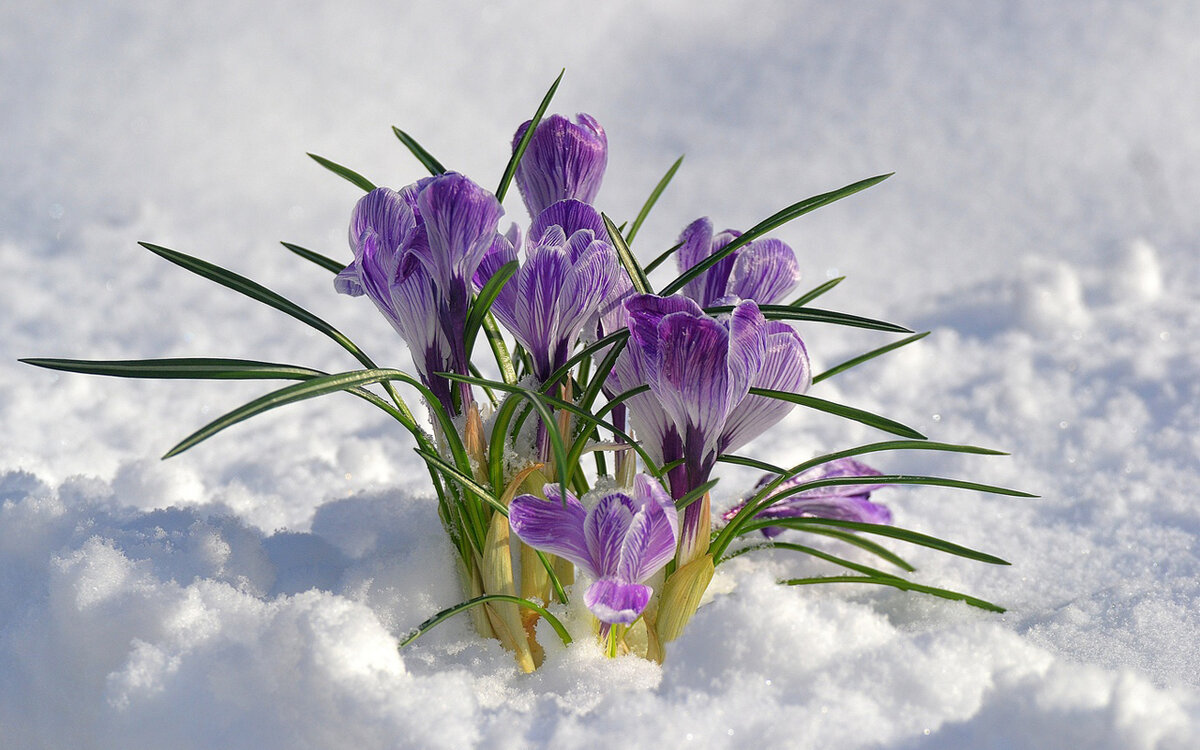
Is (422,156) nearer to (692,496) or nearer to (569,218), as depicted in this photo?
(569,218)

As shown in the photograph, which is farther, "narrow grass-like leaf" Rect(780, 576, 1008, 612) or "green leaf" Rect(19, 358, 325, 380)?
"narrow grass-like leaf" Rect(780, 576, 1008, 612)

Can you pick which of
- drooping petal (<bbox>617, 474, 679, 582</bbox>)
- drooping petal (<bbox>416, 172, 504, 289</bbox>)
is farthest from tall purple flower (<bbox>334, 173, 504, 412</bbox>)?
drooping petal (<bbox>617, 474, 679, 582</bbox>)

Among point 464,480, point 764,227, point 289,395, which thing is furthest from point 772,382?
point 289,395

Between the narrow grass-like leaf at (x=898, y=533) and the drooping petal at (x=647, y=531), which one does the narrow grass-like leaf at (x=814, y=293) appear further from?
the drooping petal at (x=647, y=531)

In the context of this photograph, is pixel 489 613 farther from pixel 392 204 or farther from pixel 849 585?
pixel 849 585

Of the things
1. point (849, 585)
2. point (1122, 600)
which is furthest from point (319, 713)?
point (1122, 600)

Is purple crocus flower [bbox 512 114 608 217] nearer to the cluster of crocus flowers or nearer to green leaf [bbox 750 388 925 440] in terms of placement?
the cluster of crocus flowers

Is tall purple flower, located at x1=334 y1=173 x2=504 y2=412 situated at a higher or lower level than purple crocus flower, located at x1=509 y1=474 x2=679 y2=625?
higher
